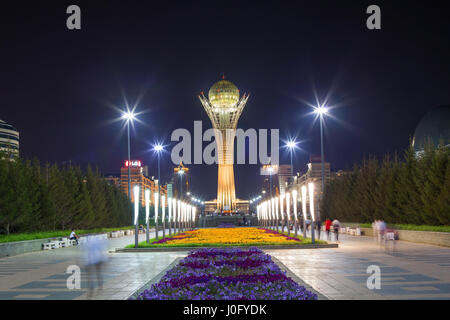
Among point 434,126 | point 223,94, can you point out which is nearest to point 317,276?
point 223,94

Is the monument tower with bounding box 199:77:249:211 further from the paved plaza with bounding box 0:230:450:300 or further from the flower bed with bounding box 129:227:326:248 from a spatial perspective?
the paved plaza with bounding box 0:230:450:300

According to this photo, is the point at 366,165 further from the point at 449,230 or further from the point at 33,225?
the point at 33,225

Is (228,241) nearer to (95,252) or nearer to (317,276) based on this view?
(317,276)

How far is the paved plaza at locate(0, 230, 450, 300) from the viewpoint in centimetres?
1018

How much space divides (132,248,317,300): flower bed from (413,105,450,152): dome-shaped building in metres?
73.9

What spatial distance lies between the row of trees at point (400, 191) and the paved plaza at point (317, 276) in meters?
6.69

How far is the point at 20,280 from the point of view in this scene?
1328cm

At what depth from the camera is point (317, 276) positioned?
12695 millimetres

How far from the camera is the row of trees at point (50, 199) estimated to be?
2543 cm

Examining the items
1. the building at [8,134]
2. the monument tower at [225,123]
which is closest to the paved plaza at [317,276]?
the monument tower at [225,123]

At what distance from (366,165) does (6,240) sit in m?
28.5

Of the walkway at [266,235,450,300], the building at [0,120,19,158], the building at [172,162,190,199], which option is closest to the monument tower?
the building at [172,162,190,199]

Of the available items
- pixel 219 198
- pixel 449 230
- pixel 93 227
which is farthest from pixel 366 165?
pixel 219 198

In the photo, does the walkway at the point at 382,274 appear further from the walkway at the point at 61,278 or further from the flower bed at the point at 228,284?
the walkway at the point at 61,278
